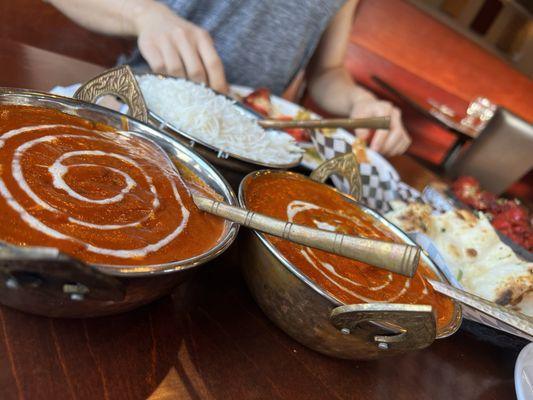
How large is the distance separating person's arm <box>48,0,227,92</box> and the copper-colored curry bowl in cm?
107

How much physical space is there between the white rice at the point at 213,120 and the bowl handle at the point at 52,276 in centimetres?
81

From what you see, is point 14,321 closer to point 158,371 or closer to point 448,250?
point 158,371

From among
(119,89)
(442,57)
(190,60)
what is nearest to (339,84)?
(190,60)

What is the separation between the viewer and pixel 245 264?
0.96m

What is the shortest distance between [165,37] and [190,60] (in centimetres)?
14

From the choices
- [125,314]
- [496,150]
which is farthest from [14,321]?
[496,150]

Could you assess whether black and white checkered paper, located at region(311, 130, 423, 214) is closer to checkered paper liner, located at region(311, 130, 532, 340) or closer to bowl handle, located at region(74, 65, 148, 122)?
checkered paper liner, located at region(311, 130, 532, 340)

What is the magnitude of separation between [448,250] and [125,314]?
3.73 feet

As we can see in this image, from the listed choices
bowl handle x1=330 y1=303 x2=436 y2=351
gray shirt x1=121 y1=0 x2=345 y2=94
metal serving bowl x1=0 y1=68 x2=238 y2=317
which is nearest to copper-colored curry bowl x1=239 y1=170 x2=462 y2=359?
bowl handle x1=330 y1=303 x2=436 y2=351

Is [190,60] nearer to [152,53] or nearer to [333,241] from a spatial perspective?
[152,53]

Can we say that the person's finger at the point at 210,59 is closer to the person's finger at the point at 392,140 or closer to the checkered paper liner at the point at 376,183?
the checkered paper liner at the point at 376,183

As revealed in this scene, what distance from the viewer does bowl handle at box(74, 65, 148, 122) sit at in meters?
1.15

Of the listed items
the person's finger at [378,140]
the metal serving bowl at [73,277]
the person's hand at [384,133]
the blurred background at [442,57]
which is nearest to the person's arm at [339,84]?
the person's hand at [384,133]

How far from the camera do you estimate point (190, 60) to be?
180 centimetres
